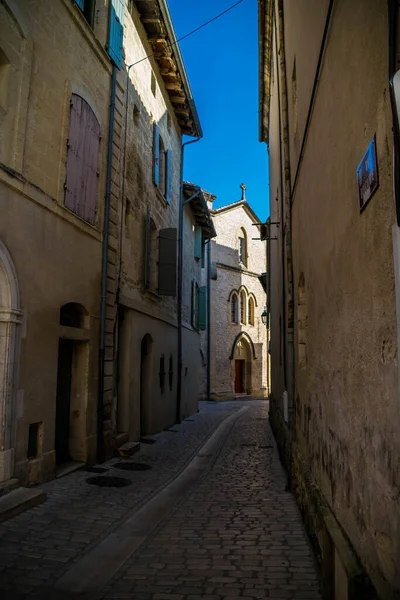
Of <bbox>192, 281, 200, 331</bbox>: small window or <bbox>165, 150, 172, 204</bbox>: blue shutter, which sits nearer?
<bbox>165, 150, 172, 204</bbox>: blue shutter

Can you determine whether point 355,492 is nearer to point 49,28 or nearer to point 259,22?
point 49,28

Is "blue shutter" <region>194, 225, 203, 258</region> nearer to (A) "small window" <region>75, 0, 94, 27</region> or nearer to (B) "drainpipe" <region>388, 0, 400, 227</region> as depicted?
(A) "small window" <region>75, 0, 94, 27</region>

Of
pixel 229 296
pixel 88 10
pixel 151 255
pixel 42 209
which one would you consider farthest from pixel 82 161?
pixel 229 296

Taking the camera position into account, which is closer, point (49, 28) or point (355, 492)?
point (355, 492)

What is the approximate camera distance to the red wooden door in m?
33.9

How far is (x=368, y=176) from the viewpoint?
2.67 m

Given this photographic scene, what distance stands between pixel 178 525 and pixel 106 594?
1.93 m

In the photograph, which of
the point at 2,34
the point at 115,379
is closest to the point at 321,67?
the point at 2,34

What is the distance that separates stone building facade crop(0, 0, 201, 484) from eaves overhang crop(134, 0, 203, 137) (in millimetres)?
56

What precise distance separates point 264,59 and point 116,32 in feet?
21.4

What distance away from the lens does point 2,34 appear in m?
6.55

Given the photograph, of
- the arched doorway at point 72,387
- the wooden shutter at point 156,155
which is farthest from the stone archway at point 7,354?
the wooden shutter at point 156,155

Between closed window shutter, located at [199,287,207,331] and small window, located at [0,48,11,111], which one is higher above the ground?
small window, located at [0,48,11,111]

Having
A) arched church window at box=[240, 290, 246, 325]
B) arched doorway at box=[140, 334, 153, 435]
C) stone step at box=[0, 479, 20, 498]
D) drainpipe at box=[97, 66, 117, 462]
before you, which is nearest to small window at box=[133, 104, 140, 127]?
drainpipe at box=[97, 66, 117, 462]
